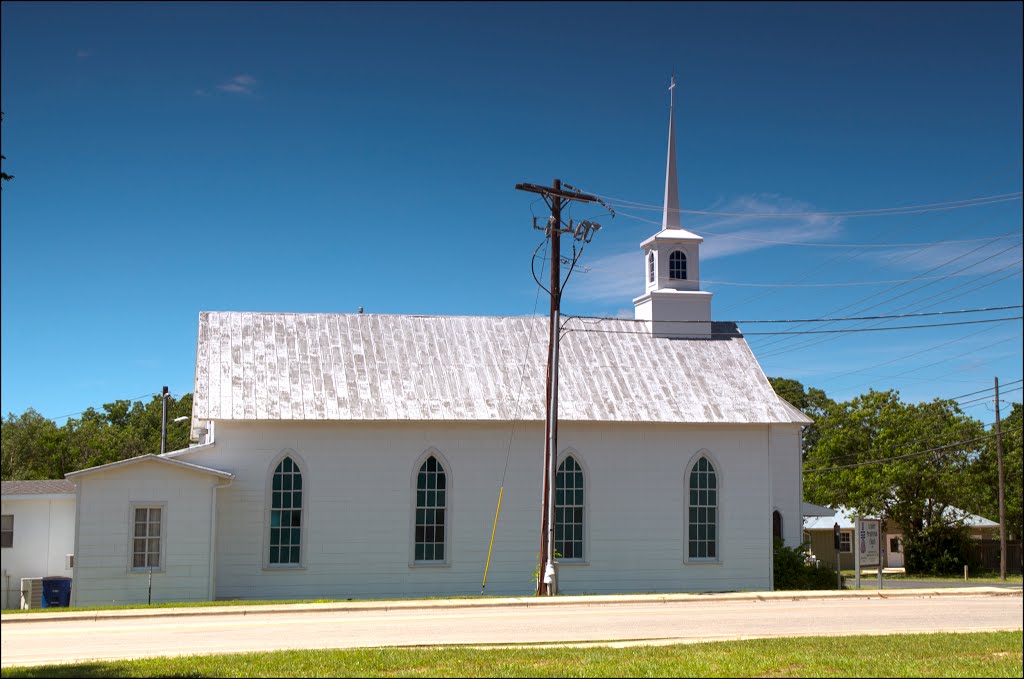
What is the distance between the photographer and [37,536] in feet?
102

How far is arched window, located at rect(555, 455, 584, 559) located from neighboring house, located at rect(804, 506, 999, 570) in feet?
107

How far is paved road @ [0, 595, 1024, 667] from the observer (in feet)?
55.5

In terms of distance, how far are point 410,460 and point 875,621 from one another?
529 inches

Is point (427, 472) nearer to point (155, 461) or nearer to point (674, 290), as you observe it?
point (155, 461)

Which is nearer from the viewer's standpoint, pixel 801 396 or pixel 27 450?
pixel 27 450

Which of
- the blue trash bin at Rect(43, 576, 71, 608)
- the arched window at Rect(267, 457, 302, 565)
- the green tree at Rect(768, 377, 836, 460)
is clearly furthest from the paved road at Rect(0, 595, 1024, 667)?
the green tree at Rect(768, 377, 836, 460)

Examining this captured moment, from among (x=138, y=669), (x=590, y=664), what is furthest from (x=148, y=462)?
(x=590, y=664)

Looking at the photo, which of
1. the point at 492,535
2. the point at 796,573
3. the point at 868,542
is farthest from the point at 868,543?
the point at 492,535

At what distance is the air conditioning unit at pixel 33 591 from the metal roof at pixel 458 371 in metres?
6.63

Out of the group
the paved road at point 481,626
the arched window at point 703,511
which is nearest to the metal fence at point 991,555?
the arched window at point 703,511

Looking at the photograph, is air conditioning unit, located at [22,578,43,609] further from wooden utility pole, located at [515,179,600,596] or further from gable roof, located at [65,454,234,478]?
wooden utility pole, located at [515,179,600,596]

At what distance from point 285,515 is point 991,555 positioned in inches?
1733

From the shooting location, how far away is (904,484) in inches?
2216

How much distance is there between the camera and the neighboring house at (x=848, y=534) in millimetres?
61469
